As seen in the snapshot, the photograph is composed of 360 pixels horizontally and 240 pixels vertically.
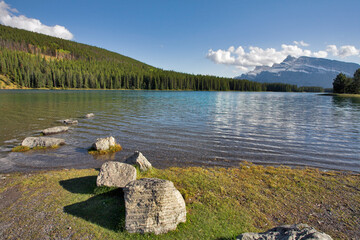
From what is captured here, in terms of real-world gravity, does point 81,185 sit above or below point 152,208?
below

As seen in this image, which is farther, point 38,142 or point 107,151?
point 38,142

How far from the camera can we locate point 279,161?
1496cm

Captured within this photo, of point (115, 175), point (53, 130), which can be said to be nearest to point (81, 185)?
point (115, 175)

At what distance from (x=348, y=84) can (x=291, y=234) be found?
181501 millimetres

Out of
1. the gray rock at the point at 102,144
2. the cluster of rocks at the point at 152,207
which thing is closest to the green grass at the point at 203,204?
the cluster of rocks at the point at 152,207

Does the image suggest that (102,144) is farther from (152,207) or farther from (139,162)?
(152,207)

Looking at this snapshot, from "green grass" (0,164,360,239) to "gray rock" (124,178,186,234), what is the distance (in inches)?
10.9

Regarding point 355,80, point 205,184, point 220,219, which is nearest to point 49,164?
point 205,184

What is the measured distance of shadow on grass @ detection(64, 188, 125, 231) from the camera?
24.0ft

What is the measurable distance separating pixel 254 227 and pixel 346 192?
21.6ft

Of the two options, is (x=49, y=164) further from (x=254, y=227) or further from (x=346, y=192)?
(x=346, y=192)

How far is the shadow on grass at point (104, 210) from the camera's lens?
7.31m

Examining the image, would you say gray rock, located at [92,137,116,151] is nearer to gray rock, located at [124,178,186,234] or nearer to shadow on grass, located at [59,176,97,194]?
shadow on grass, located at [59,176,97,194]

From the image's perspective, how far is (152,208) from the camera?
715 centimetres
